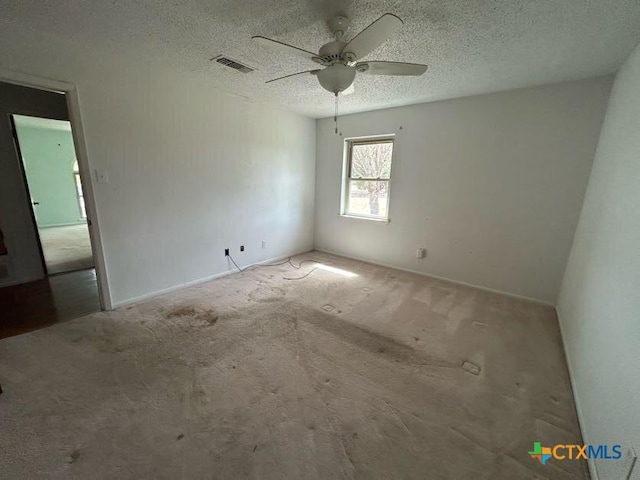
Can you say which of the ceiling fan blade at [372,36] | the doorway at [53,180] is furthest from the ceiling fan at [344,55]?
the doorway at [53,180]

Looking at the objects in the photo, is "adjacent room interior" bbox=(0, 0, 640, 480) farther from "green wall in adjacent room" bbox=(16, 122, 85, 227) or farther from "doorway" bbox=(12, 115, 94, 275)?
"green wall in adjacent room" bbox=(16, 122, 85, 227)

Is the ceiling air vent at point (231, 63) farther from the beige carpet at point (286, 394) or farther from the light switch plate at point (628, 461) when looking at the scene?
the light switch plate at point (628, 461)

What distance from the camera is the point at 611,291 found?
4.74 ft

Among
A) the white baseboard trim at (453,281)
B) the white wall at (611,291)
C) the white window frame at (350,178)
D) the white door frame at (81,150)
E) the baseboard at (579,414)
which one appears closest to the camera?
the white wall at (611,291)

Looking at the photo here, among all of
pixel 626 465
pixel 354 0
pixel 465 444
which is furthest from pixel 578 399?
pixel 354 0

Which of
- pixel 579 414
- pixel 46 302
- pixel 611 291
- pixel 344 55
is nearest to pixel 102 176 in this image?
pixel 46 302

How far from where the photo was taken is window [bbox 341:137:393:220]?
402 cm

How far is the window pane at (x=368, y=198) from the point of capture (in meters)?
4.10

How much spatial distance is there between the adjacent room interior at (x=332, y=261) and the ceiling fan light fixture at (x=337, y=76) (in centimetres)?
2

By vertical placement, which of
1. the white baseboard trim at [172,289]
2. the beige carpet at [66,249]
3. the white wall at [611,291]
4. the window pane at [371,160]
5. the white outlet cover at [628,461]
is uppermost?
the window pane at [371,160]

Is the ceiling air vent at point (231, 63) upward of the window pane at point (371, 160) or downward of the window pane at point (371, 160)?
upward

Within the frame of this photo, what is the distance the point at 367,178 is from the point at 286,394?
11.2 ft

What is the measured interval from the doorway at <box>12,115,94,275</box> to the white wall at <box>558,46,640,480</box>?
24.1 ft

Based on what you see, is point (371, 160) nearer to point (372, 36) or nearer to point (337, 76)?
point (337, 76)
